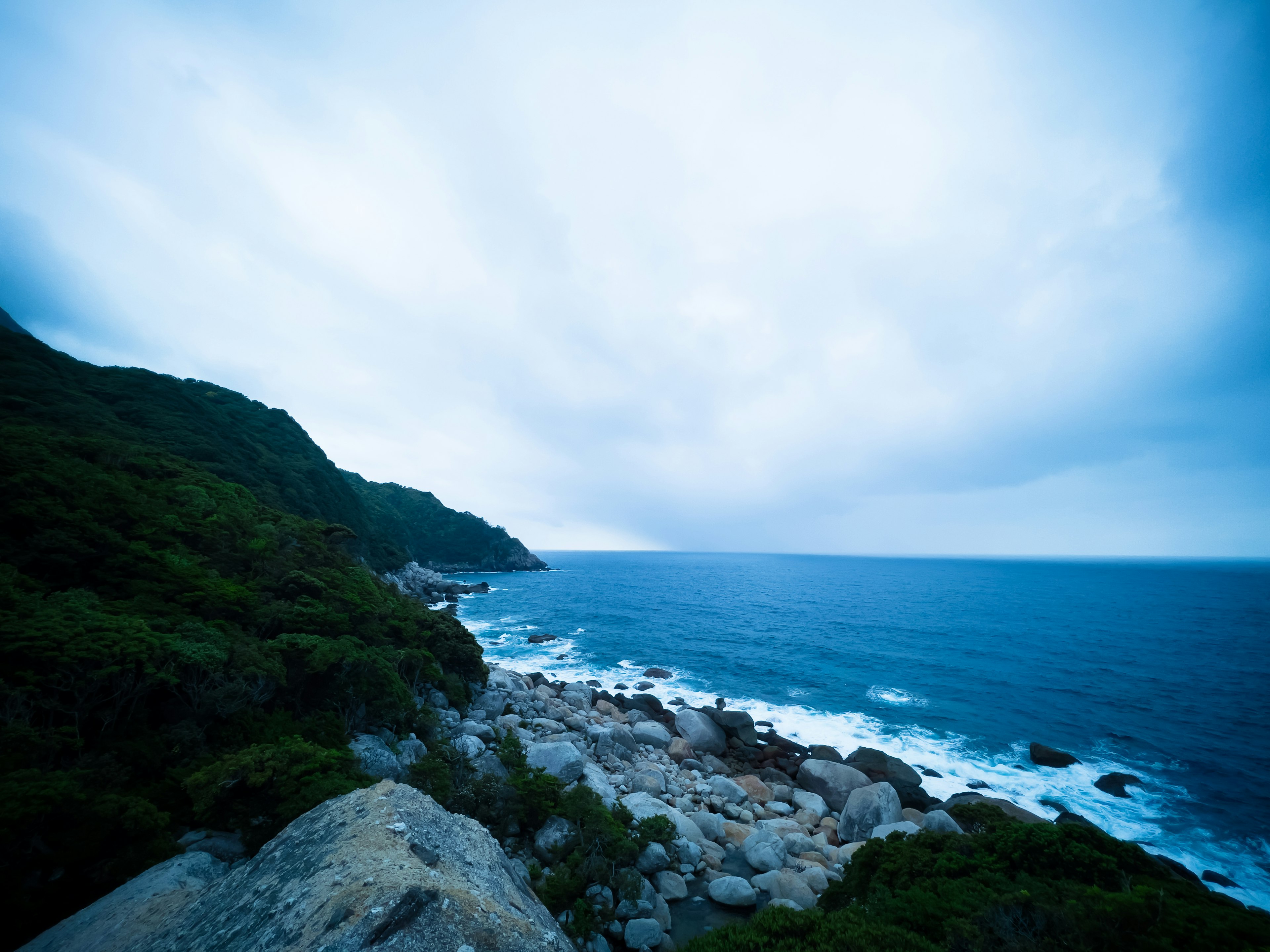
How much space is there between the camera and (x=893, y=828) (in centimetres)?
1526

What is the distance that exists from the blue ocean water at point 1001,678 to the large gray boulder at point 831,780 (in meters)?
4.57

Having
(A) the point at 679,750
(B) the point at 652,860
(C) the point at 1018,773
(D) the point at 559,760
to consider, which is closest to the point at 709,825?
(B) the point at 652,860

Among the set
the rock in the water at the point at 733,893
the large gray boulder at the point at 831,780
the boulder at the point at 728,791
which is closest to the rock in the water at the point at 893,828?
the large gray boulder at the point at 831,780

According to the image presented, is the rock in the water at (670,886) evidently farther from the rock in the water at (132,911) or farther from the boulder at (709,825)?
the rock in the water at (132,911)

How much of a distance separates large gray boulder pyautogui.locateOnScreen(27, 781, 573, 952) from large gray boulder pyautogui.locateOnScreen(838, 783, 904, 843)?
47.7 feet

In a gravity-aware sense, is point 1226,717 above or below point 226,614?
below

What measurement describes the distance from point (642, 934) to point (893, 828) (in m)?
10.9

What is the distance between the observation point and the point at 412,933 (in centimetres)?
491

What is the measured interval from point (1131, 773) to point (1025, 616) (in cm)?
4964

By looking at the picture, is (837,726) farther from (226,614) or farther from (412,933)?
(226,614)

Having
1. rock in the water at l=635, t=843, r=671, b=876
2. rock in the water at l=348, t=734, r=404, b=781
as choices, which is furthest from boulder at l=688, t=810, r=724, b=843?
rock in the water at l=348, t=734, r=404, b=781

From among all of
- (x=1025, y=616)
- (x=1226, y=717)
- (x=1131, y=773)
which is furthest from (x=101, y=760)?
(x=1025, y=616)

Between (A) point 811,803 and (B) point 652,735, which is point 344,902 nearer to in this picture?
(A) point 811,803

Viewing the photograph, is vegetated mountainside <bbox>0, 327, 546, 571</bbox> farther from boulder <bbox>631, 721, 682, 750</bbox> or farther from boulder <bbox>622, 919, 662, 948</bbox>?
boulder <bbox>622, 919, 662, 948</bbox>
